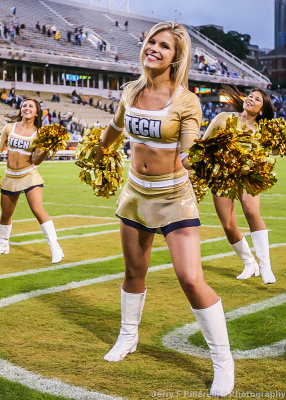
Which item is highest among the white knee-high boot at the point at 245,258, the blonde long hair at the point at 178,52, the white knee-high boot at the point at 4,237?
the blonde long hair at the point at 178,52

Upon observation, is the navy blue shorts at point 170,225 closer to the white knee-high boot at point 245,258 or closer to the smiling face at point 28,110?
the white knee-high boot at point 245,258

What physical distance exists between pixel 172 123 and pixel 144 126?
0.16 m

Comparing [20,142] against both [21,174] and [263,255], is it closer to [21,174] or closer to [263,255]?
[21,174]

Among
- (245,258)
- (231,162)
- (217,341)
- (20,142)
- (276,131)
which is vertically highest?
(231,162)

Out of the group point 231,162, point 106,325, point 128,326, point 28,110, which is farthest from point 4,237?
point 231,162

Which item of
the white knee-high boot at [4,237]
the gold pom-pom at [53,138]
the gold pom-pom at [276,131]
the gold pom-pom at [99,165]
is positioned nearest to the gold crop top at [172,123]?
the gold pom-pom at [99,165]

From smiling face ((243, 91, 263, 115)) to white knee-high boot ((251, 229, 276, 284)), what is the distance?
3.60 feet

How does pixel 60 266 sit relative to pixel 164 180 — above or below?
below

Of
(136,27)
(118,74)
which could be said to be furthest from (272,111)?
(136,27)

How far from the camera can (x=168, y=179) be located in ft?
10.9

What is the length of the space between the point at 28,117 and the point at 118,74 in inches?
1878

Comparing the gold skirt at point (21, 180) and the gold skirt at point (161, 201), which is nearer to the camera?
the gold skirt at point (161, 201)

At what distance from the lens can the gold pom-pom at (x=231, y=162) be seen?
3.10 metres

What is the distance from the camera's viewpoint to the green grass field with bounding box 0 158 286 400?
3184mm
